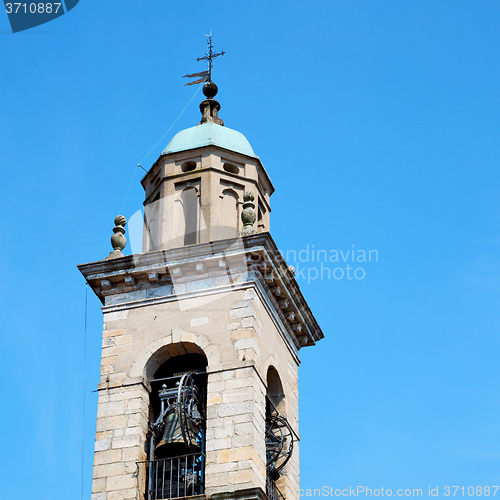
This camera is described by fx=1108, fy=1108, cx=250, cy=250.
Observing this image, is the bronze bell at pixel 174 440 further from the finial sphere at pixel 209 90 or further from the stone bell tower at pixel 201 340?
the finial sphere at pixel 209 90

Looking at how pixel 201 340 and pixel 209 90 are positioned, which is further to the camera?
pixel 209 90

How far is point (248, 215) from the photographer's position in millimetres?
21359

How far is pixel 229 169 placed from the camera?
75.9ft

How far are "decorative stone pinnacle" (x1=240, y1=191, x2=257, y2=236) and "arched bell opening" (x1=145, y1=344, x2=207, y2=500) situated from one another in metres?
2.49

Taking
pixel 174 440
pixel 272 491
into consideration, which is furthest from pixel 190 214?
pixel 272 491

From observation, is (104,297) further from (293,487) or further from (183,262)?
(293,487)

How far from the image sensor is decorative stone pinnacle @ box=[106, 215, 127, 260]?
70.7 feet

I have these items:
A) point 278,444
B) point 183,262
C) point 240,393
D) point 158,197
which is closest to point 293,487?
point 278,444

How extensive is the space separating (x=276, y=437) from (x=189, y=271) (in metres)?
3.55

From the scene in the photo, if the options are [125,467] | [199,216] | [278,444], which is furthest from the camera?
[199,216]

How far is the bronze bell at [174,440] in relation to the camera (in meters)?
19.3

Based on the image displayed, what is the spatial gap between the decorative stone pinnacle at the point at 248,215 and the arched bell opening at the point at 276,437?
2.64m

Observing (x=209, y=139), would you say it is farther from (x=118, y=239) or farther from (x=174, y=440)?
(x=174, y=440)

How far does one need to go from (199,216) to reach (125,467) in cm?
557
